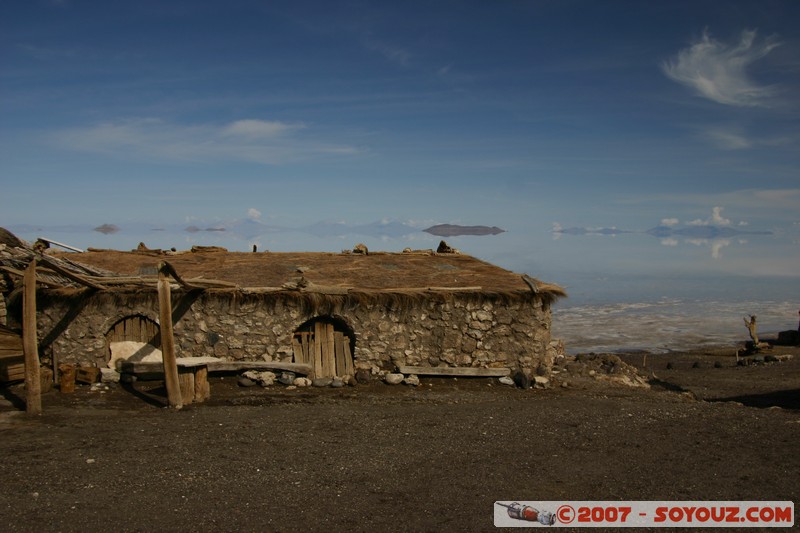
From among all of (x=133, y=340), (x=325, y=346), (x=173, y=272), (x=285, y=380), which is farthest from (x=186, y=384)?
(x=325, y=346)

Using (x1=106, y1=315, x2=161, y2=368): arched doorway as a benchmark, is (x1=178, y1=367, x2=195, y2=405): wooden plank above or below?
below

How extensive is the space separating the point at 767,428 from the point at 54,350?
17164 millimetres

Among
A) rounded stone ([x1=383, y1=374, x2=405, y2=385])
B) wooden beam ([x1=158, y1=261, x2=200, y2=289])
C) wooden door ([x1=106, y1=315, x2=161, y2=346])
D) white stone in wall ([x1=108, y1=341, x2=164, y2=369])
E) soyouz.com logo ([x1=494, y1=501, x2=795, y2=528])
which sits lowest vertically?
soyouz.com logo ([x1=494, y1=501, x2=795, y2=528])

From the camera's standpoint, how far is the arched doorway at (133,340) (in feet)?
57.6

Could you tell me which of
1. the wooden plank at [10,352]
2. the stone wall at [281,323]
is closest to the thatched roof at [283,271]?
the stone wall at [281,323]

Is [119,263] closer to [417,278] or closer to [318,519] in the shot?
[417,278]

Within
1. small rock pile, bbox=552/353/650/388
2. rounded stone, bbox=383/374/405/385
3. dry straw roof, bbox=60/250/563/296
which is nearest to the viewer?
rounded stone, bbox=383/374/405/385

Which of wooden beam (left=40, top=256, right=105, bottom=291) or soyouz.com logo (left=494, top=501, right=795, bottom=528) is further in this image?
wooden beam (left=40, top=256, right=105, bottom=291)

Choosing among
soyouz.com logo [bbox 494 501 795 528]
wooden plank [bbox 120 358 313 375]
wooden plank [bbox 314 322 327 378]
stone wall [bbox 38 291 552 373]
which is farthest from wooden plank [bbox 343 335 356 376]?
soyouz.com logo [bbox 494 501 795 528]

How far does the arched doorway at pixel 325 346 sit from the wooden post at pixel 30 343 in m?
6.23

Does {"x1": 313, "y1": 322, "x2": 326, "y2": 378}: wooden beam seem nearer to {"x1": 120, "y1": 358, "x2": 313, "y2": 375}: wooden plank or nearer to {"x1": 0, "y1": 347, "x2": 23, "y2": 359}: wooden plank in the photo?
{"x1": 120, "y1": 358, "x2": 313, "y2": 375}: wooden plank

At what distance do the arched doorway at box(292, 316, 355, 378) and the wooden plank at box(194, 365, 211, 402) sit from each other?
9.40 feet

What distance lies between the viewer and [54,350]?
17.5m

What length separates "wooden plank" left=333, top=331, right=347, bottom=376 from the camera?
17922mm
